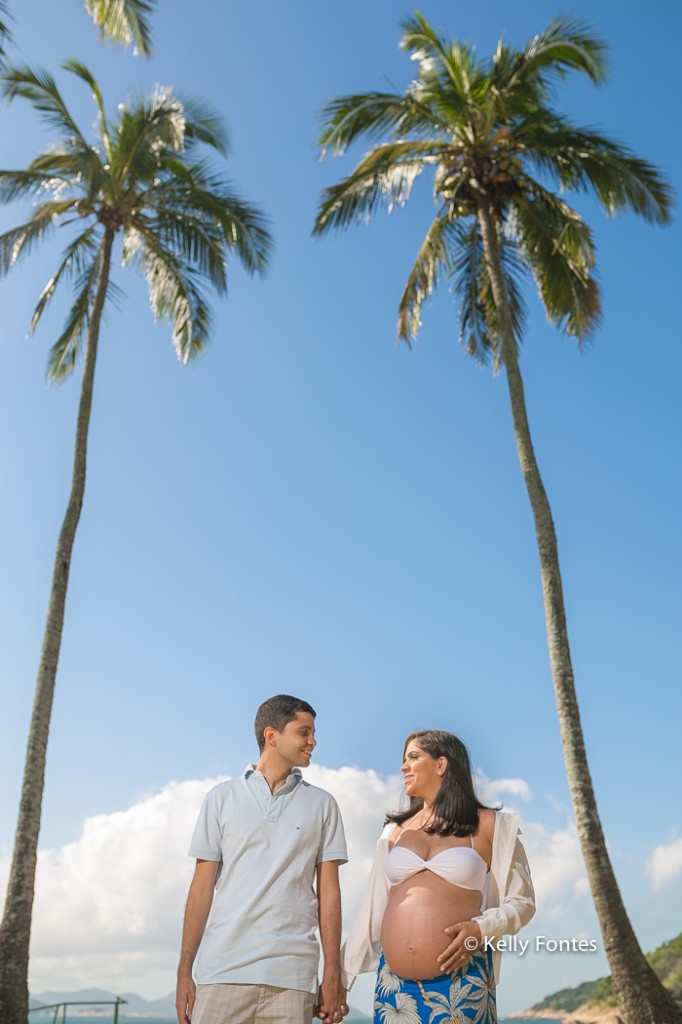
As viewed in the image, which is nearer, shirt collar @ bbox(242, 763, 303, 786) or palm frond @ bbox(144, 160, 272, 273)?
shirt collar @ bbox(242, 763, 303, 786)

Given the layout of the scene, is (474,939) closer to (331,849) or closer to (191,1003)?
(331,849)

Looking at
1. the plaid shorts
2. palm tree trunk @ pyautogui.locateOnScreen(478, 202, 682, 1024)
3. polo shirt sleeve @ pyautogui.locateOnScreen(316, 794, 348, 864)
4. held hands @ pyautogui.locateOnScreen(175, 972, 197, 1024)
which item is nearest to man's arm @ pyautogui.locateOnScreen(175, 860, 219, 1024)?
held hands @ pyautogui.locateOnScreen(175, 972, 197, 1024)

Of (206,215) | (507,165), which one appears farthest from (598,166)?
(206,215)

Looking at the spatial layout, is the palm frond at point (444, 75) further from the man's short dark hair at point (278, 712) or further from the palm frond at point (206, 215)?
the man's short dark hair at point (278, 712)

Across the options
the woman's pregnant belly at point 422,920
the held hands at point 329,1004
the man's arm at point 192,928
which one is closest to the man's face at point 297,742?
the man's arm at point 192,928

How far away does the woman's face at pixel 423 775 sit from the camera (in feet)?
15.1

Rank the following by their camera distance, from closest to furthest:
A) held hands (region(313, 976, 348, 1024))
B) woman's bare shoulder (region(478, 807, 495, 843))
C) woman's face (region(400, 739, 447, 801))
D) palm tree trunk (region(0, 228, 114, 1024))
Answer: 1. held hands (region(313, 976, 348, 1024))
2. woman's bare shoulder (region(478, 807, 495, 843))
3. woman's face (region(400, 739, 447, 801))
4. palm tree trunk (region(0, 228, 114, 1024))

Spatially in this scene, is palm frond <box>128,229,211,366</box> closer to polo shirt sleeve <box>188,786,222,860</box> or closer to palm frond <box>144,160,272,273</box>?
palm frond <box>144,160,272,273</box>

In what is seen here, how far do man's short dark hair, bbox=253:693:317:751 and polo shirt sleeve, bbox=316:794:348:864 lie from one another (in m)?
0.41

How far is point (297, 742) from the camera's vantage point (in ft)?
14.0

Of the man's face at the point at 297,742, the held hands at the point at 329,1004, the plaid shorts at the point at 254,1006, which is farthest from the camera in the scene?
the man's face at the point at 297,742

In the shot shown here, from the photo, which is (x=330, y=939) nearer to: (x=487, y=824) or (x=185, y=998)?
(x=185, y=998)

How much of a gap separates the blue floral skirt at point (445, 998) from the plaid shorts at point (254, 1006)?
500 mm

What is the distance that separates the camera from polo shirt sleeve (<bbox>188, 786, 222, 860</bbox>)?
4.19m
